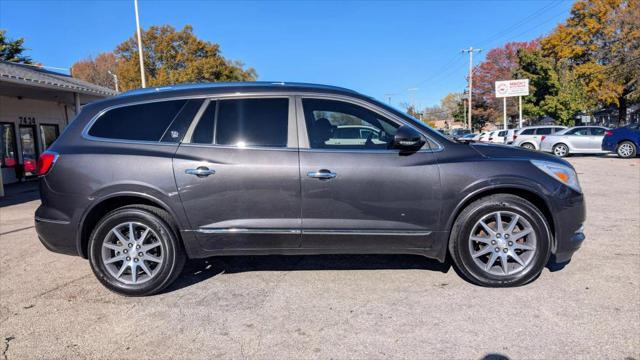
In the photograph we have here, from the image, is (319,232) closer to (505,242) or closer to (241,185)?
(241,185)

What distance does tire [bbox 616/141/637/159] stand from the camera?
16.3 meters

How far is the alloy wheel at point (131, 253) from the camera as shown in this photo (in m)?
3.51

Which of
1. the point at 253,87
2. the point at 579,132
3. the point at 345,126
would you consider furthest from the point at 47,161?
the point at 579,132

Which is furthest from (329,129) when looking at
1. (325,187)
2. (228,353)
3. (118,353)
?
(118,353)

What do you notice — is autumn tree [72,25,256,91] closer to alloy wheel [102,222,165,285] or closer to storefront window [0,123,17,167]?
storefront window [0,123,17,167]

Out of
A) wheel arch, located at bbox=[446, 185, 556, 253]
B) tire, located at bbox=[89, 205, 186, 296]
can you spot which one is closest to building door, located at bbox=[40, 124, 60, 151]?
tire, located at bbox=[89, 205, 186, 296]

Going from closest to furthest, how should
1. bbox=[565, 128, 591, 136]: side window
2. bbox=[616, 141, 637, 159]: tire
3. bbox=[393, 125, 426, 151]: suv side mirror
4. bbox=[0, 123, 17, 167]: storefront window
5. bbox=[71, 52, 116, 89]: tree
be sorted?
bbox=[393, 125, 426, 151]: suv side mirror → bbox=[0, 123, 17, 167]: storefront window → bbox=[616, 141, 637, 159]: tire → bbox=[565, 128, 591, 136]: side window → bbox=[71, 52, 116, 89]: tree

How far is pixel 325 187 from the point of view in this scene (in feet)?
11.1

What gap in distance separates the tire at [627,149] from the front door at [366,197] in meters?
17.6

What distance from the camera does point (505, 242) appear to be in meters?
3.48

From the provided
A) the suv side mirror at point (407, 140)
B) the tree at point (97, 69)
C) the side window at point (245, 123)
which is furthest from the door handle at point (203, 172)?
the tree at point (97, 69)

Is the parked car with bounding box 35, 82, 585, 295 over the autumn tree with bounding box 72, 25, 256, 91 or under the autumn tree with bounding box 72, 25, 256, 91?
under

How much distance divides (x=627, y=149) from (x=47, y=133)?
23.8 metres

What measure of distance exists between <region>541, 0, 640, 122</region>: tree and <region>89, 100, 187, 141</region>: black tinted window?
37131mm
